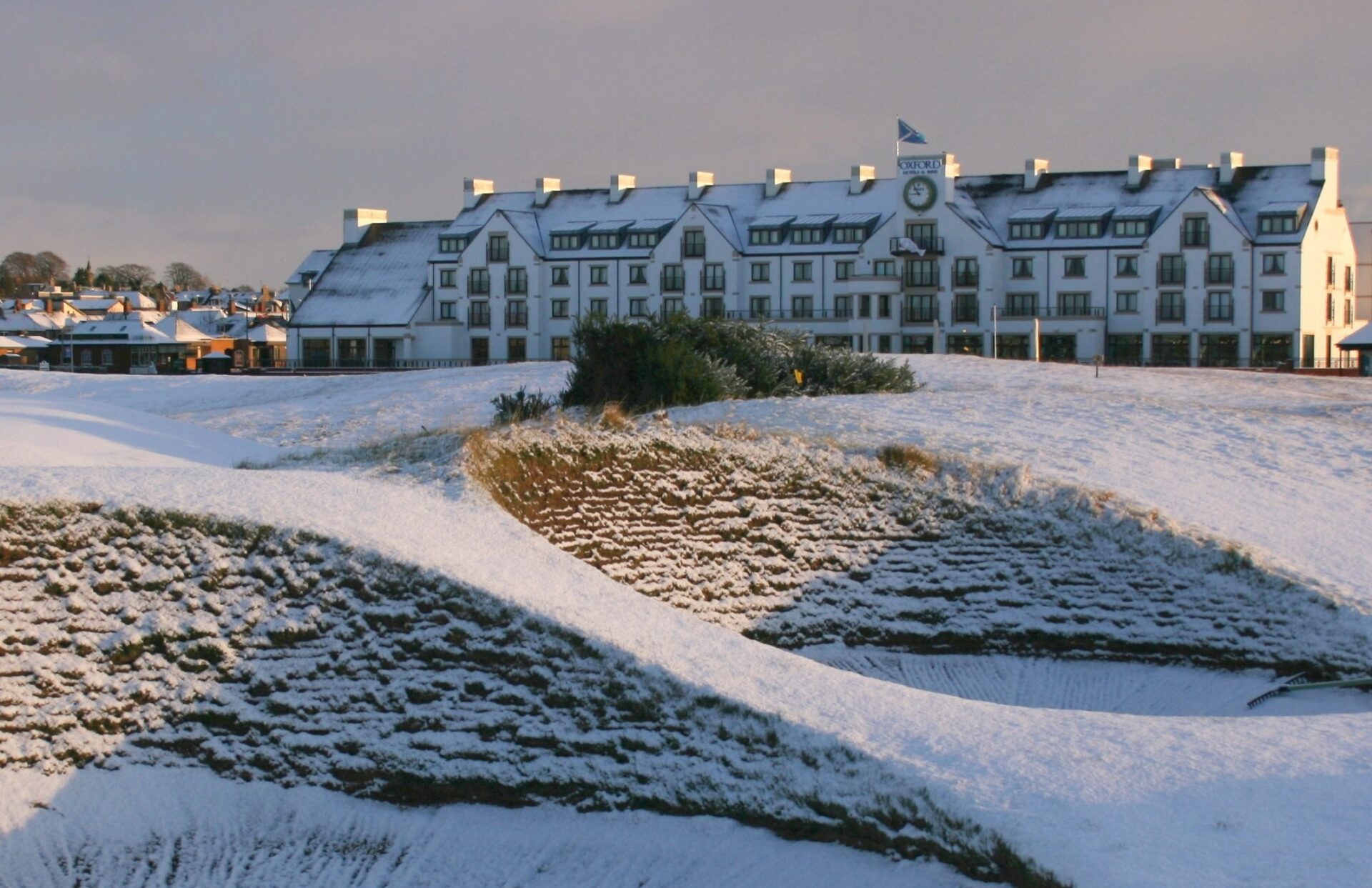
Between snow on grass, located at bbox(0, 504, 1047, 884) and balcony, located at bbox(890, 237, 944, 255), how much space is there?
64.1 metres

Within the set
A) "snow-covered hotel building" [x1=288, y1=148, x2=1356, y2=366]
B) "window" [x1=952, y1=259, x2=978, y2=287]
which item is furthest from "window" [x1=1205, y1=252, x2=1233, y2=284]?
"window" [x1=952, y1=259, x2=978, y2=287]

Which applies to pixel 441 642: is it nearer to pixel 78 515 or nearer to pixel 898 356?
pixel 78 515

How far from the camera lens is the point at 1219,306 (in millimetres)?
71688

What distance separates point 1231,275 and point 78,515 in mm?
66426

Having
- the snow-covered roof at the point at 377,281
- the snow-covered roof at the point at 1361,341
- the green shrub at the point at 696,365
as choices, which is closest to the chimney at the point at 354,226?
the snow-covered roof at the point at 377,281

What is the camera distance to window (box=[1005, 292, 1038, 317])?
74375 millimetres

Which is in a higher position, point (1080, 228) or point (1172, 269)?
point (1080, 228)

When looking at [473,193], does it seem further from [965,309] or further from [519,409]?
[519,409]

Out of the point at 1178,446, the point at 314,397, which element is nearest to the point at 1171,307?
the point at 314,397

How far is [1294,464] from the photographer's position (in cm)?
2333

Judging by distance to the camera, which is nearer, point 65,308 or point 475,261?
point 475,261

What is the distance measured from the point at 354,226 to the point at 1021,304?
39135mm

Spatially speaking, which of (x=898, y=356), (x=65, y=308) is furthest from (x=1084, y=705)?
(x=65, y=308)

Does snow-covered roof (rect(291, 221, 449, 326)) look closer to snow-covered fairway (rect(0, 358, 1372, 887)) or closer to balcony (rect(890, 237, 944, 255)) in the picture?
balcony (rect(890, 237, 944, 255))
